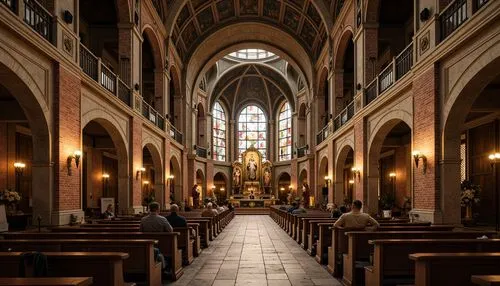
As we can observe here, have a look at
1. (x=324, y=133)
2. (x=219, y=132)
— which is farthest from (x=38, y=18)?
(x=219, y=132)

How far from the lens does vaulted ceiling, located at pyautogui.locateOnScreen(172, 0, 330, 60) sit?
2795 cm

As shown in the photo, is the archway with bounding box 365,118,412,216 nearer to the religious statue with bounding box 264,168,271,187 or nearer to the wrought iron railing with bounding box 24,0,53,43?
the wrought iron railing with bounding box 24,0,53,43

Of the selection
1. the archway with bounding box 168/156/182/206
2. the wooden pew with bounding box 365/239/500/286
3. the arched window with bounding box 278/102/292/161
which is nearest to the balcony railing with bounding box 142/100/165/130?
the archway with bounding box 168/156/182/206

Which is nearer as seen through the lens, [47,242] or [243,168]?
[47,242]

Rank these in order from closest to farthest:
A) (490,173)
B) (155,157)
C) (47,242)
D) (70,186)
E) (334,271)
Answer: (47,242) → (334,271) → (70,186) → (490,173) → (155,157)

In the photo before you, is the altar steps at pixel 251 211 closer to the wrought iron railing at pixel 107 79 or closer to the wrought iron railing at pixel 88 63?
the wrought iron railing at pixel 107 79

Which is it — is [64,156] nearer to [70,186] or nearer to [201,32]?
[70,186]

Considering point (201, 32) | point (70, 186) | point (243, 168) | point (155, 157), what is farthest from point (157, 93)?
point (243, 168)

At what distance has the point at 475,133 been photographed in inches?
660

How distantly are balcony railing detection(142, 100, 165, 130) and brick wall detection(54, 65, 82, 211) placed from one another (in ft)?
27.6

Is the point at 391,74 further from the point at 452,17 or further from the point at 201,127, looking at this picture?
the point at 201,127

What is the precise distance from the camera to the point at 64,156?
11.9 metres

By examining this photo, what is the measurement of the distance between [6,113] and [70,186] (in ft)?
12.1

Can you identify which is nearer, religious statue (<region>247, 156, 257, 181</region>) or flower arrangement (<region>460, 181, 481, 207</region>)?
flower arrangement (<region>460, 181, 481, 207</region>)
